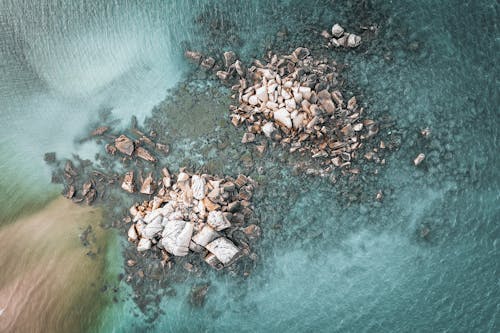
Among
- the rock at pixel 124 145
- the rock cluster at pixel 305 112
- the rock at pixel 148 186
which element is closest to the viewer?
the rock cluster at pixel 305 112

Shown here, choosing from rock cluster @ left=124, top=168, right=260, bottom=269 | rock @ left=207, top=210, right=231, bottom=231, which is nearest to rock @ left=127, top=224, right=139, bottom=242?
rock cluster @ left=124, top=168, right=260, bottom=269

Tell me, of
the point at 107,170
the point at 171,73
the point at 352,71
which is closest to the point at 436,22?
the point at 352,71

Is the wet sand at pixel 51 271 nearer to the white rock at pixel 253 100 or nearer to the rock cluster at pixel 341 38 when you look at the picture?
the white rock at pixel 253 100

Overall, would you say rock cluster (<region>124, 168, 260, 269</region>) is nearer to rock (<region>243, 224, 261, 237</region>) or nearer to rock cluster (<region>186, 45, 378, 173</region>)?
rock (<region>243, 224, 261, 237</region>)

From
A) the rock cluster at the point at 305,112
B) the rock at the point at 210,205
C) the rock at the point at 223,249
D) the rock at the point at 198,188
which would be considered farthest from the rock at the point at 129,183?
the rock cluster at the point at 305,112

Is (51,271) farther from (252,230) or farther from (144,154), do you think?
(252,230)

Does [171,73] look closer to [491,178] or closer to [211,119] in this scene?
[211,119]

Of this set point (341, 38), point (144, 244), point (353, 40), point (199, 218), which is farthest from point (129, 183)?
point (353, 40)
